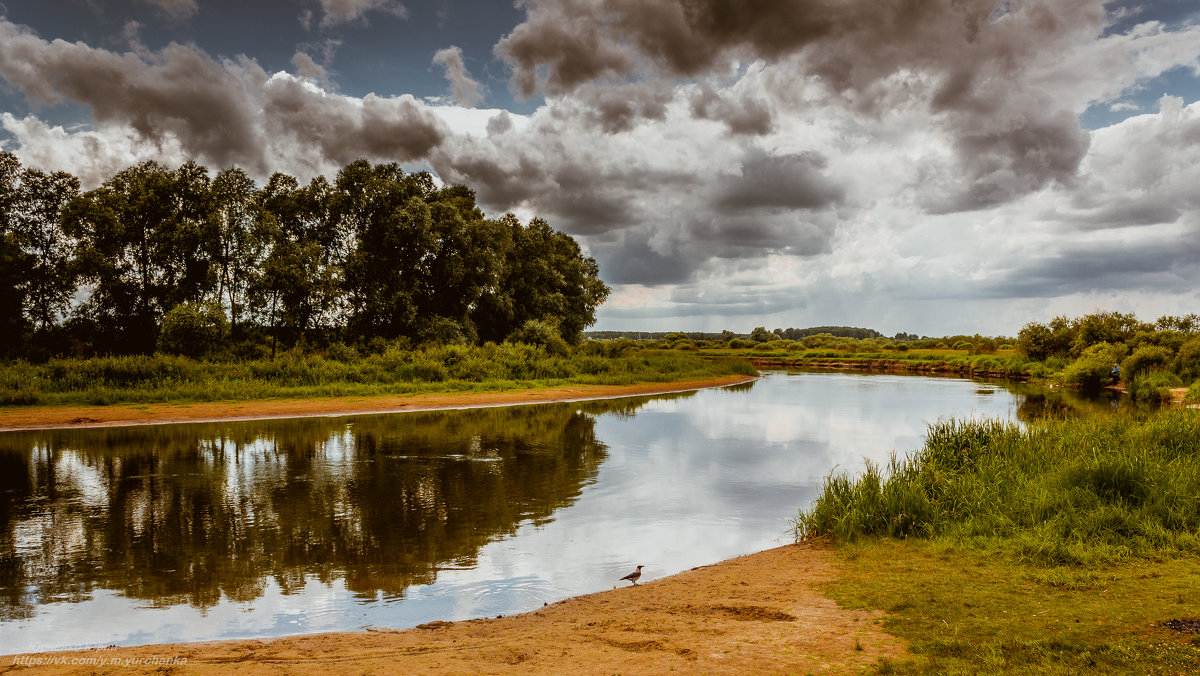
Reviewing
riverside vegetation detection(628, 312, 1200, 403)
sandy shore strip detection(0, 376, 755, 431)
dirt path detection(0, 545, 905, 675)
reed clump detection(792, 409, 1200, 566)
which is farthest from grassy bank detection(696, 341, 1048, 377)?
dirt path detection(0, 545, 905, 675)

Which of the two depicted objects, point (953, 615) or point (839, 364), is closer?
point (953, 615)

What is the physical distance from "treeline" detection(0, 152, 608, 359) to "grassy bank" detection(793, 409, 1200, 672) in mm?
35799

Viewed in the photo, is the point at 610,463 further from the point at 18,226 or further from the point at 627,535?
the point at 18,226

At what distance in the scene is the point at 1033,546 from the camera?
338 inches

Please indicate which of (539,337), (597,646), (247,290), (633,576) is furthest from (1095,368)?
(247,290)

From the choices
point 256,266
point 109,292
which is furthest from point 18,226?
point 256,266

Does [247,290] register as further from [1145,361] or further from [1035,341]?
[1035,341]

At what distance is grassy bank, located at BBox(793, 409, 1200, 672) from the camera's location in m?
5.49

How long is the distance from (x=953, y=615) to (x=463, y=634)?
530cm

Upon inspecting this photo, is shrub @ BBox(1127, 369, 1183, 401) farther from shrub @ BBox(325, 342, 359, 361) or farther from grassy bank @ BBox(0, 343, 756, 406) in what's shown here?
shrub @ BBox(325, 342, 359, 361)

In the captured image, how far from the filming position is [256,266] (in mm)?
37625

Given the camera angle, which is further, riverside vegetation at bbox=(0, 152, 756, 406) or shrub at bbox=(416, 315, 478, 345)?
shrub at bbox=(416, 315, 478, 345)

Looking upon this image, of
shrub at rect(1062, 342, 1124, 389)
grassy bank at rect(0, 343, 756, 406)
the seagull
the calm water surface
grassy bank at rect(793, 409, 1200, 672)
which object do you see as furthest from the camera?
shrub at rect(1062, 342, 1124, 389)

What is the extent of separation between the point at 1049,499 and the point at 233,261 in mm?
40840
